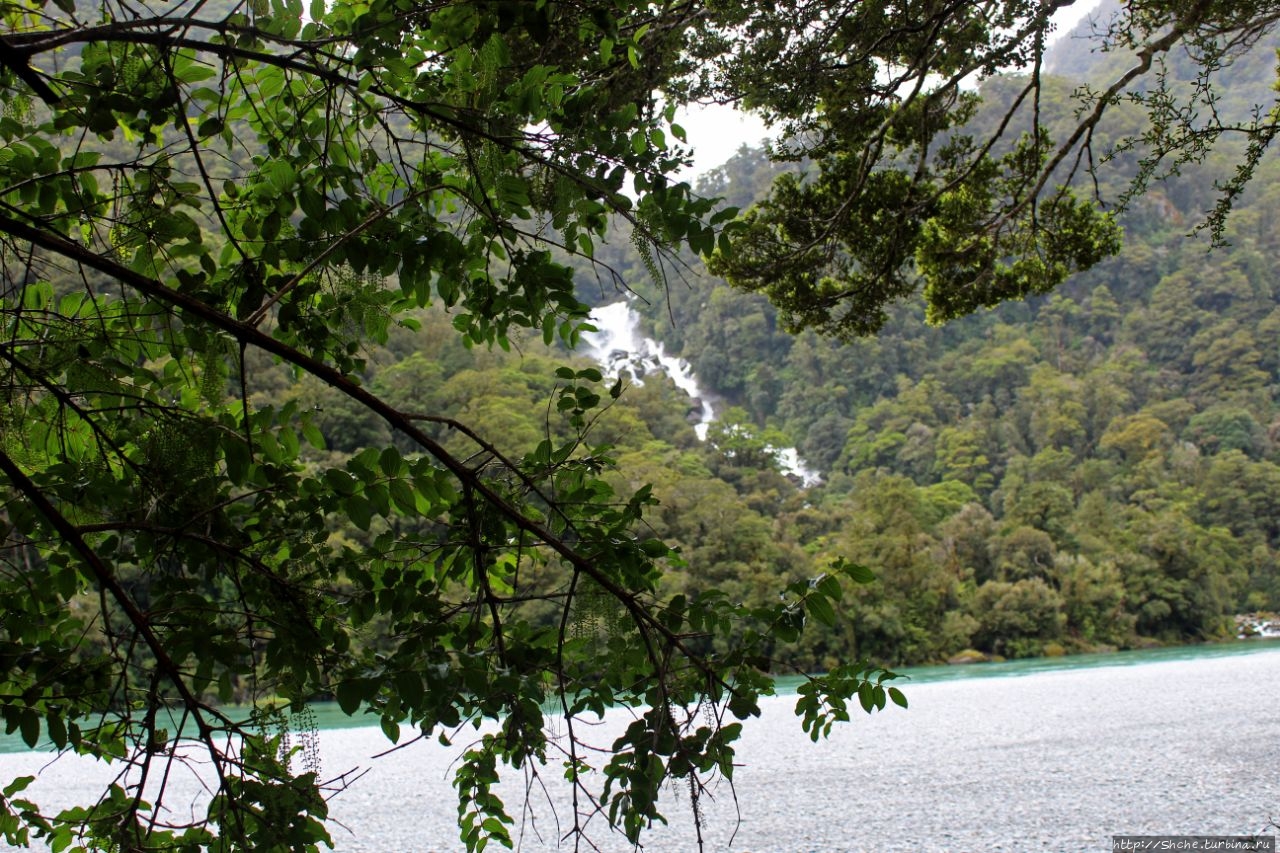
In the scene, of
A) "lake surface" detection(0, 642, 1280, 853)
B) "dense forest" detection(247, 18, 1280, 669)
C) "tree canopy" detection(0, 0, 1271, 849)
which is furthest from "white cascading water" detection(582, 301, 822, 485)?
"tree canopy" detection(0, 0, 1271, 849)

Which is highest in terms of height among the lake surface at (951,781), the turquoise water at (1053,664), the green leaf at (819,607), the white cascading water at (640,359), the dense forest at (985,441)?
the white cascading water at (640,359)

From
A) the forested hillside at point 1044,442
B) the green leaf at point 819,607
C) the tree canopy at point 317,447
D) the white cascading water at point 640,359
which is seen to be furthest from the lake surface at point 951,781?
the white cascading water at point 640,359

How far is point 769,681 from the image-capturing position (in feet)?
4.42

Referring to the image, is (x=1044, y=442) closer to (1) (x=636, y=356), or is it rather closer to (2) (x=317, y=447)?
(1) (x=636, y=356)

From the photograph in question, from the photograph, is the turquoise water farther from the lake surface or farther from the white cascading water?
the white cascading water

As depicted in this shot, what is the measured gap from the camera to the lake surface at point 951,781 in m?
5.53

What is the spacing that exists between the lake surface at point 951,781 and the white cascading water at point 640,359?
1327 inches

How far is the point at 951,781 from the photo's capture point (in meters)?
7.29

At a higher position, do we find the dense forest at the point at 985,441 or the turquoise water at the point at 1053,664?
the dense forest at the point at 985,441

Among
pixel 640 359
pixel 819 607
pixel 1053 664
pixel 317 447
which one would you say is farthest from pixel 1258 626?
pixel 317 447

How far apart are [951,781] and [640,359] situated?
4386 cm

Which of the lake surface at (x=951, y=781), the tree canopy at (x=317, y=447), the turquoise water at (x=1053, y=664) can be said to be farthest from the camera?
the turquoise water at (x=1053, y=664)

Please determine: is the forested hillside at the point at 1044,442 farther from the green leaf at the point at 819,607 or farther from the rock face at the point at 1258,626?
the green leaf at the point at 819,607

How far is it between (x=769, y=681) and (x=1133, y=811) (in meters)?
5.48
